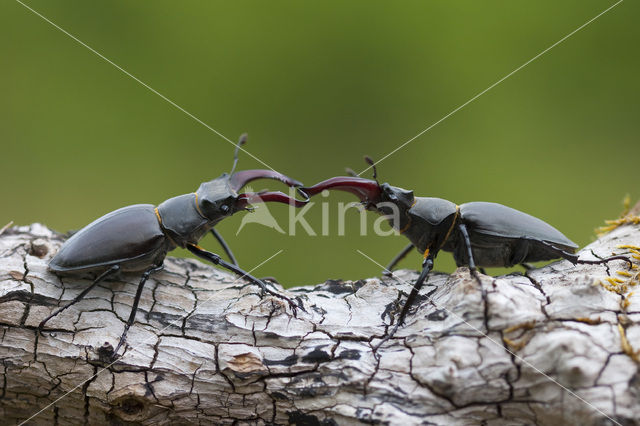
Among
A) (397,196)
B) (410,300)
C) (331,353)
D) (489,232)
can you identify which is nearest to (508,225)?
(489,232)

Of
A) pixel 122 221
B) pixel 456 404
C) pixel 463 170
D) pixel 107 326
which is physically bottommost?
pixel 456 404

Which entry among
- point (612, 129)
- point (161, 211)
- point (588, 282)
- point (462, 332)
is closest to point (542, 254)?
point (588, 282)

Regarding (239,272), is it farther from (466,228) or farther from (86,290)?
(466,228)

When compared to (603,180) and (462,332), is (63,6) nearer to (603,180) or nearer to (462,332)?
(462,332)

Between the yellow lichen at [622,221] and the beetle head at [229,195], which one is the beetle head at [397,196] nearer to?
the beetle head at [229,195]

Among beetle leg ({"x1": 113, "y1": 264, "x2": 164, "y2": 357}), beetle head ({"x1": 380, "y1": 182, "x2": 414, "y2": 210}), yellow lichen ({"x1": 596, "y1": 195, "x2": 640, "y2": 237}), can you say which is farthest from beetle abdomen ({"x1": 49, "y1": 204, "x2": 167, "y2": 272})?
yellow lichen ({"x1": 596, "y1": 195, "x2": 640, "y2": 237})

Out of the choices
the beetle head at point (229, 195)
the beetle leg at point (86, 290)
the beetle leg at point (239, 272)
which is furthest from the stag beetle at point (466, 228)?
the beetle leg at point (86, 290)
